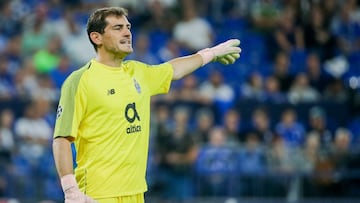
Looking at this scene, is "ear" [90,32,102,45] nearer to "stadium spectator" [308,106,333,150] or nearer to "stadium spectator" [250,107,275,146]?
"stadium spectator" [250,107,275,146]

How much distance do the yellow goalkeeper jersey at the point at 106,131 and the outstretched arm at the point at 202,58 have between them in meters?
0.59

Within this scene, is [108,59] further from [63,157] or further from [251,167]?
[251,167]

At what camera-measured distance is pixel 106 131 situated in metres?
6.68

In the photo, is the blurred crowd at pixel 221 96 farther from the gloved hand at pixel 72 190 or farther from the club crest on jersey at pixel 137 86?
the gloved hand at pixel 72 190

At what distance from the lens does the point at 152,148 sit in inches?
545

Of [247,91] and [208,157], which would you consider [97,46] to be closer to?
[208,157]

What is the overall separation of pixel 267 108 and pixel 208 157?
1.58 metres

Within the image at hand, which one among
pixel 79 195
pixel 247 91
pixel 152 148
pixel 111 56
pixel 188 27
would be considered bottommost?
pixel 79 195

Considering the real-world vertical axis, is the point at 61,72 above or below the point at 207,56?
above

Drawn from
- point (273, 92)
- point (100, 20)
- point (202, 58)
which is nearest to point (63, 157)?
point (100, 20)

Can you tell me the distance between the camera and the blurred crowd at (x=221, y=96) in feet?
44.0

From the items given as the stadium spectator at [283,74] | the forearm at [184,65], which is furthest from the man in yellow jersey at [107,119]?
the stadium spectator at [283,74]

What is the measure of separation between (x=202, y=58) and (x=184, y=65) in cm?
16

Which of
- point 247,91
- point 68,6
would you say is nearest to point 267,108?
point 247,91
